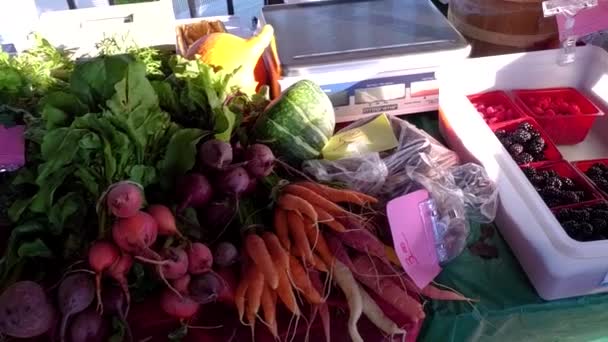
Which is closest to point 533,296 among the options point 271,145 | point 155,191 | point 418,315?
point 418,315

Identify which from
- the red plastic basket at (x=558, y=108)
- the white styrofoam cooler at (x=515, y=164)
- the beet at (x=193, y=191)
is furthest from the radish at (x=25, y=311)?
the red plastic basket at (x=558, y=108)

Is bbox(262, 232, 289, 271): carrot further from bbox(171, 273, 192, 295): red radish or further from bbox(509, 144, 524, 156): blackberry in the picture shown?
bbox(509, 144, 524, 156): blackberry

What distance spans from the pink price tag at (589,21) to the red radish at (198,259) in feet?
3.01

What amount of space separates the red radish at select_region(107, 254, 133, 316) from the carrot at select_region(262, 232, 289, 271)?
220 millimetres

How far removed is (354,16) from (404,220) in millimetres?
607

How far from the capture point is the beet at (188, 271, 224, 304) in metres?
0.73

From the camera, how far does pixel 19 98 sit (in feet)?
3.19

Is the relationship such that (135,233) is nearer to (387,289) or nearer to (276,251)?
(276,251)

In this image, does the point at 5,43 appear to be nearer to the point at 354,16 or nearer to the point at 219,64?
the point at 219,64

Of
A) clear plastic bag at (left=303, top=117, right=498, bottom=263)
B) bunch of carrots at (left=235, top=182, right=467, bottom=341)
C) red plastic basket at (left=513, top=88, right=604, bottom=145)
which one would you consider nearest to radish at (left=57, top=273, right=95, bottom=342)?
bunch of carrots at (left=235, top=182, right=467, bottom=341)

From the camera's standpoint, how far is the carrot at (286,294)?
773 millimetres

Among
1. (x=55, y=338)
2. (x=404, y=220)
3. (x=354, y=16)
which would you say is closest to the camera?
(x=55, y=338)

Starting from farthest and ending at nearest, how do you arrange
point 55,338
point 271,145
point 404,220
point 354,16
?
point 354,16 → point 271,145 → point 404,220 → point 55,338

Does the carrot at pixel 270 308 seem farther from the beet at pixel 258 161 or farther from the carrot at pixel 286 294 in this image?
the beet at pixel 258 161
